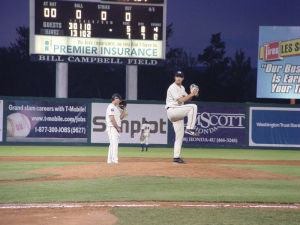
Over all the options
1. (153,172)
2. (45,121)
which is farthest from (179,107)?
(45,121)

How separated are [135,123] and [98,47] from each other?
3533 mm

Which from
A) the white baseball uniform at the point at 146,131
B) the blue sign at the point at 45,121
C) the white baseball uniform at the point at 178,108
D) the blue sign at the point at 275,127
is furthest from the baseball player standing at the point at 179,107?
the blue sign at the point at 275,127

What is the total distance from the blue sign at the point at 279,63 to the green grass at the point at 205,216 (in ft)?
58.6

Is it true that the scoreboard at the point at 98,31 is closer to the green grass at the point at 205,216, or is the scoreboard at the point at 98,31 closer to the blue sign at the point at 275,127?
the blue sign at the point at 275,127

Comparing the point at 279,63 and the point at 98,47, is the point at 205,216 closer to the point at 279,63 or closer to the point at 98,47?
the point at 98,47

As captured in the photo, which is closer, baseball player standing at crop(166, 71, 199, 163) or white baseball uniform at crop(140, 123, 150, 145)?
baseball player standing at crop(166, 71, 199, 163)

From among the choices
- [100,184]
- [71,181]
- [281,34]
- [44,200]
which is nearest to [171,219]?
[44,200]

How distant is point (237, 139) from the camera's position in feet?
69.8

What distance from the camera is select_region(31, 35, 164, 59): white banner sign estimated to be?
19.3 metres

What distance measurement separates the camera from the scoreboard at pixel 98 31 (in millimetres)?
19141

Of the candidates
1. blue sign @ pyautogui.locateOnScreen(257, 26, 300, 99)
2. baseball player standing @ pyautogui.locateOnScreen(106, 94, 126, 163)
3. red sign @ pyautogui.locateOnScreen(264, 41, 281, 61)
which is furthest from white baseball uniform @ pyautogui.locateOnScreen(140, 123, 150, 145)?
red sign @ pyautogui.locateOnScreen(264, 41, 281, 61)

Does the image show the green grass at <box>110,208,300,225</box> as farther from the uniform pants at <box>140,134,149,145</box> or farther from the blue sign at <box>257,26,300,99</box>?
the blue sign at <box>257,26,300,99</box>

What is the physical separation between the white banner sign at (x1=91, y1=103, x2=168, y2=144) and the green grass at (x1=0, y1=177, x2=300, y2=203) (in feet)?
36.5

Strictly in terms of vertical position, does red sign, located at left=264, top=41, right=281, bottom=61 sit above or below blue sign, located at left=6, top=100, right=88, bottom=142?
above
